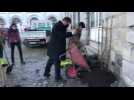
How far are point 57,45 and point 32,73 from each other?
1.13ft

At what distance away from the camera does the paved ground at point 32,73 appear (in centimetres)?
316

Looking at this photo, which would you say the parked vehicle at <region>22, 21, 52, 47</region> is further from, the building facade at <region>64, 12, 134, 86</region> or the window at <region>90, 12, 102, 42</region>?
the window at <region>90, 12, 102, 42</region>

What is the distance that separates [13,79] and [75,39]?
677mm

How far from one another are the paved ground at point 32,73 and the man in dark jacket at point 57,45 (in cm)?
5

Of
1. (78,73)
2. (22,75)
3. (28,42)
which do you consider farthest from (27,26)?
(78,73)

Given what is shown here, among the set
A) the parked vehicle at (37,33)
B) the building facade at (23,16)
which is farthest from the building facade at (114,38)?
the parked vehicle at (37,33)

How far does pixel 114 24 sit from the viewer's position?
138 inches

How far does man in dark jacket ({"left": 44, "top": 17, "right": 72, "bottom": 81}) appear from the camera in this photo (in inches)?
125

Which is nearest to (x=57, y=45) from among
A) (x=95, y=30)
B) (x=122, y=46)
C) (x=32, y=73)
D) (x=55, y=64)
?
(x=55, y=64)

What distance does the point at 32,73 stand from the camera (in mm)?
3201

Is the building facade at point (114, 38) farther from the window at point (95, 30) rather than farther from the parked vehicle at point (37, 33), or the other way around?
the parked vehicle at point (37, 33)
